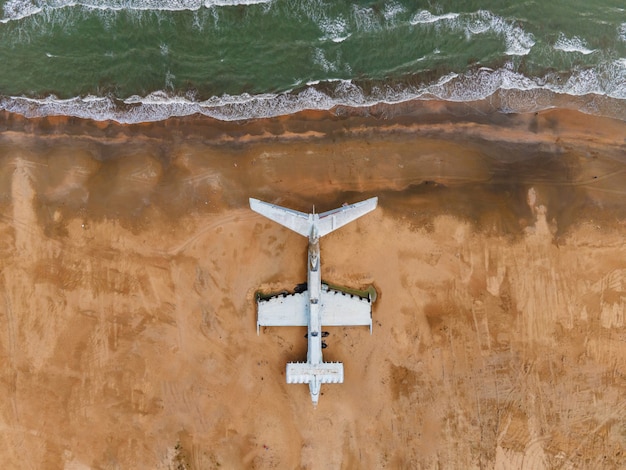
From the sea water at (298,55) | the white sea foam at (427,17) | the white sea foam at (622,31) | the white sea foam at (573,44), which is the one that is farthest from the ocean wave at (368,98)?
the white sea foam at (427,17)

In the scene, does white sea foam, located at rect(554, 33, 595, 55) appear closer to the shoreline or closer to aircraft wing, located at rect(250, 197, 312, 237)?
the shoreline

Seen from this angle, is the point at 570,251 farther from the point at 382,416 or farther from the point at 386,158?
the point at 382,416

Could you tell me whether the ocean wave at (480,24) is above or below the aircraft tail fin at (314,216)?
above

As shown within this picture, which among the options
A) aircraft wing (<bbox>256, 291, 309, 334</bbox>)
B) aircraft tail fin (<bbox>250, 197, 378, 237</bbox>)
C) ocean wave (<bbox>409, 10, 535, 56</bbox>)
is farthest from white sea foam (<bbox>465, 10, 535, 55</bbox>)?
aircraft wing (<bbox>256, 291, 309, 334</bbox>)

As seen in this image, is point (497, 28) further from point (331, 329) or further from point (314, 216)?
point (331, 329)

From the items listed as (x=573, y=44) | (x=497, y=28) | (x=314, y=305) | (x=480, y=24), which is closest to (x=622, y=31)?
(x=573, y=44)

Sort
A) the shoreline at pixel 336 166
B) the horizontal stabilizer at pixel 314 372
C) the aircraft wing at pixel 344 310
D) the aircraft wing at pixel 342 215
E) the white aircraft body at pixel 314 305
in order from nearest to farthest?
1. the aircraft wing at pixel 342 215
2. the white aircraft body at pixel 314 305
3. the horizontal stabilizer at pixel 314 372
4. the aircraft wing at pixel 344 310
5. the shoreline at pixel 336 166

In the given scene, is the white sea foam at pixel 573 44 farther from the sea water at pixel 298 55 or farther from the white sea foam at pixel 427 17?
the white sea foam at pixel 427 17
